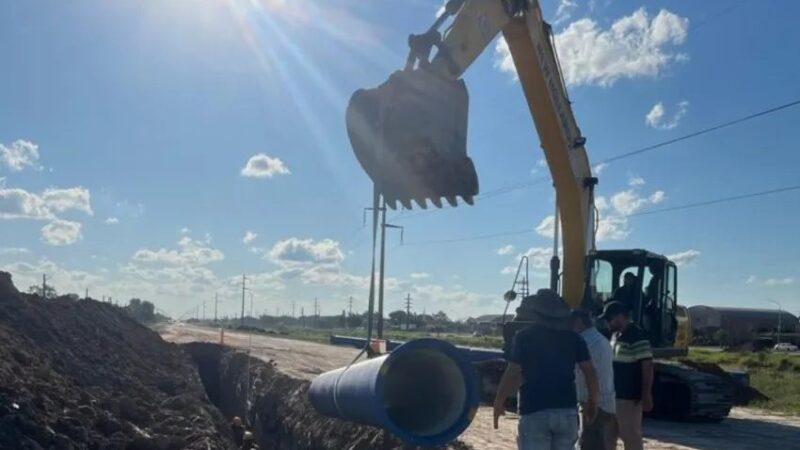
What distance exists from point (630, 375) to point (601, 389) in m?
0.54

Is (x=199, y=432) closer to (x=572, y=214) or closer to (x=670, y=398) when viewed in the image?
(x=572, y=214)

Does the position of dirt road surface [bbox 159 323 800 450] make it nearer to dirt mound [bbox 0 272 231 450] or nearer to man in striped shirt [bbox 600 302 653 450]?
man in striped shirt [bbox 600 302 653 450]

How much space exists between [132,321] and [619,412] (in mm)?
18827

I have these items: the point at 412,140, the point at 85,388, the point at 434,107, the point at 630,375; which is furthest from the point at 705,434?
the point at 85,388

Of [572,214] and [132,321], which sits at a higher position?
[572,214]

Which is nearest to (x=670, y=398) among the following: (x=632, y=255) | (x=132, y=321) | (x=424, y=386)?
(x=632, y=255)

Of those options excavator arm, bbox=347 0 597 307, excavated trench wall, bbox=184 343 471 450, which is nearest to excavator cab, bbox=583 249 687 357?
excavator arm, bbox=347 0 597 307

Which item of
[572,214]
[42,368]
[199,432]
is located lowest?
[199,432]

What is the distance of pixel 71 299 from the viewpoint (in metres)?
20.4

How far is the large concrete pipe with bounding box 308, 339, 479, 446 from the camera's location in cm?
669

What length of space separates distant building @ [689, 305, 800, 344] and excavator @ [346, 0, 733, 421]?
5669 centimetres

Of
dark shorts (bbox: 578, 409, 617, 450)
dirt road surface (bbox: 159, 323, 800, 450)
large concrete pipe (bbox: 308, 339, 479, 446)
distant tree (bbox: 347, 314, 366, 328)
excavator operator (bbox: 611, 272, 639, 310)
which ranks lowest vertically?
distant tree (bbox: 347, 314, 366, 328)

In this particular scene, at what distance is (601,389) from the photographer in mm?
7039

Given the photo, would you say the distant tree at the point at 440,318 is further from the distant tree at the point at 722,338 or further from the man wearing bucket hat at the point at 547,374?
the man wearing bucket hat at the point at 547,374
